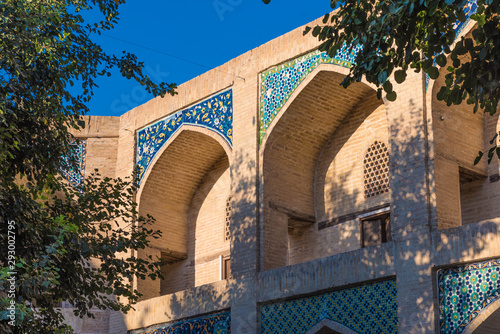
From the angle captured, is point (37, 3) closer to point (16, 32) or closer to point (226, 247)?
point (16, 32)

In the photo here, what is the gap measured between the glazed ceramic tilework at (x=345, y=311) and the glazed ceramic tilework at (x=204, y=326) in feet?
1.98

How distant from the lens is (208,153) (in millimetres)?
11133

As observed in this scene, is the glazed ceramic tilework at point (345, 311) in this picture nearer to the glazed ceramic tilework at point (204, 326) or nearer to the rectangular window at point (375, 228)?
the glazed ceramic tilework at point (204, 326)

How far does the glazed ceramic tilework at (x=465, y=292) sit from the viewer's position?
6.85 metres

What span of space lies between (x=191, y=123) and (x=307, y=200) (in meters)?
1.92

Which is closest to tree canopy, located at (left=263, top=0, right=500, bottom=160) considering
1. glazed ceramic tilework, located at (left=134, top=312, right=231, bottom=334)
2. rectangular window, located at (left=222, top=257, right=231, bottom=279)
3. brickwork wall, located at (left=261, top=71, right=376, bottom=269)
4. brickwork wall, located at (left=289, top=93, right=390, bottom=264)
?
brickwork wall, located at (left=261, top=71, right=376, bottom=269)

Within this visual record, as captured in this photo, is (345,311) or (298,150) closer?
(345,311)

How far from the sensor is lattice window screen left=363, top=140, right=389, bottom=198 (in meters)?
9.15

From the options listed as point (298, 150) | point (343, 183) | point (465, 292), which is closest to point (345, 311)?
point (465, 292)

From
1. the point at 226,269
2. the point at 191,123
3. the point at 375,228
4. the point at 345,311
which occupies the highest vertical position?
the point at 191,123

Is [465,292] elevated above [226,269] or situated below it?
below

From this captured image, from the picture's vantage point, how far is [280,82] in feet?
31.3

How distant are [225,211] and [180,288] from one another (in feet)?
4.15

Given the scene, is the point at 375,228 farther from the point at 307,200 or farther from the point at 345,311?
the point at 345,311
